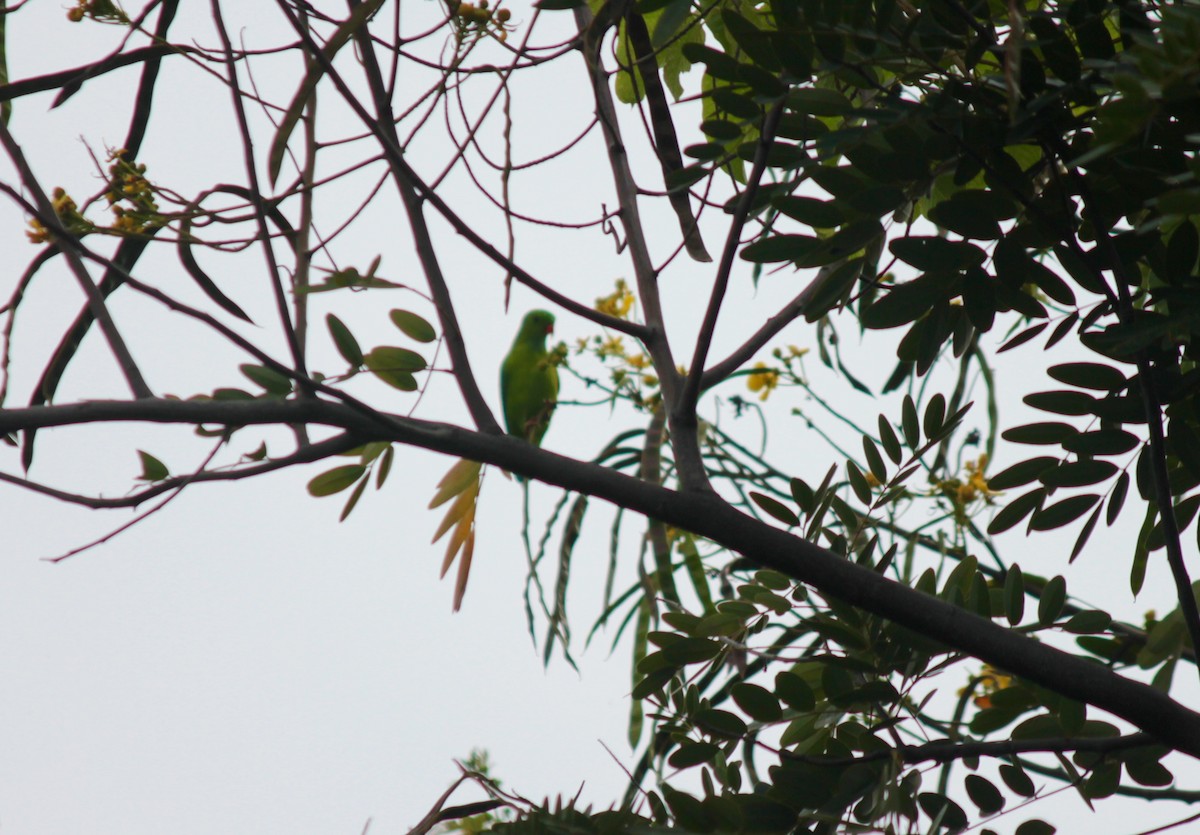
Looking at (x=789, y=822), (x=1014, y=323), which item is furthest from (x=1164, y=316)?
(x=1014, y=323)

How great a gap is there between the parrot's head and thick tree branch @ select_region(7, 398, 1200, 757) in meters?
2.42

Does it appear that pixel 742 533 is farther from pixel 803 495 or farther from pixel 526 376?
pixel 526 376

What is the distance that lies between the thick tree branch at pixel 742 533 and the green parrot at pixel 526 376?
7.28 feet

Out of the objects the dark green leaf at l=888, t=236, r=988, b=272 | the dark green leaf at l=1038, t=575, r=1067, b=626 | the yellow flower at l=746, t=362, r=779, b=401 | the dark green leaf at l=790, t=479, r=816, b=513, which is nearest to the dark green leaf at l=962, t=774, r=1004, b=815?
the dark green leaf at l=1038, t=575, r=1067, b=626

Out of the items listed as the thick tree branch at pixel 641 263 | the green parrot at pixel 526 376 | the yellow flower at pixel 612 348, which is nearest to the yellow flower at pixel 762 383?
the yellow flower at pixel 612 348

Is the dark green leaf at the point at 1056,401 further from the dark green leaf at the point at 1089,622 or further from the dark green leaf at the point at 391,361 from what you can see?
the dark green leaf at the point at 391,361

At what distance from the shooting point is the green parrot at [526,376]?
289cm

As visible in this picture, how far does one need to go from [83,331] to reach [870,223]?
24.1 inches

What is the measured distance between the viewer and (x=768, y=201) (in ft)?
2.27

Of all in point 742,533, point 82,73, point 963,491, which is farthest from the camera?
point 963,491

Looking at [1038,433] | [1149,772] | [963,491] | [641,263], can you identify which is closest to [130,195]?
[641,263]

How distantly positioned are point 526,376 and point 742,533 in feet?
7.85

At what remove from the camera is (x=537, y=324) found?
3.03 m

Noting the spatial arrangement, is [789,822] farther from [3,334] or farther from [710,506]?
[3,334]
